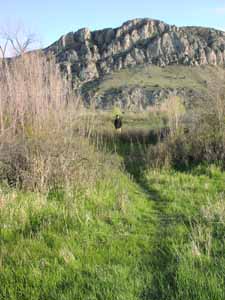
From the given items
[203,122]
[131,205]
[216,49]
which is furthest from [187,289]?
[216,49]

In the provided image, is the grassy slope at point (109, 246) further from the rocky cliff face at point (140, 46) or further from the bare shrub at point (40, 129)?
the rocky cliff face at point (140, 46)

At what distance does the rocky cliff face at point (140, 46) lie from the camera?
8281 centimetres

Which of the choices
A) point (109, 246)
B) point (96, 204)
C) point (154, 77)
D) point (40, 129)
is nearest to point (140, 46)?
point (154, 77)

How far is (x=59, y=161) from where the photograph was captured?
7625mm

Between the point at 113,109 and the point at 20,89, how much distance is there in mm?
16250

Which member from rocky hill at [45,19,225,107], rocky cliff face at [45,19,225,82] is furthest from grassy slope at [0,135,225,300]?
rocky cliff face at [45,19,225,82]

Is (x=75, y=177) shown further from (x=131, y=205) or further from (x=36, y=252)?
(x=36, y=252)

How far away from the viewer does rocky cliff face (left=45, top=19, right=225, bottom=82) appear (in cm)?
8281

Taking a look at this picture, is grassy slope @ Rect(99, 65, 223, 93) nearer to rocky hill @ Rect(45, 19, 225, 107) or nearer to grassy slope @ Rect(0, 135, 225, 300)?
rocky hill @ Rect(45, 19, 225, 107)

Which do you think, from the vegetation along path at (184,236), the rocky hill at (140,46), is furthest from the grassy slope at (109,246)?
the rocky hill at (140,46)

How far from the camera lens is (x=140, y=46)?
309 feet

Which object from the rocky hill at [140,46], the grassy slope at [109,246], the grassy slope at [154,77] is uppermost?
the rocky hill at [140,46]

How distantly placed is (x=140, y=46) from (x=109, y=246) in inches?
3673

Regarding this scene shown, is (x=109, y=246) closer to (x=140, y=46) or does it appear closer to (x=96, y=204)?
(x=96, y=204)
